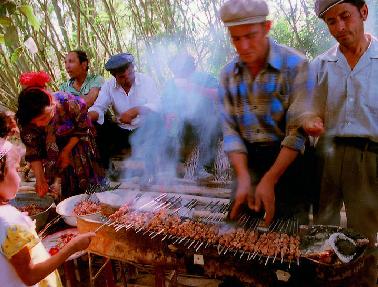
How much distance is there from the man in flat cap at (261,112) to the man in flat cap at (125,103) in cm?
388

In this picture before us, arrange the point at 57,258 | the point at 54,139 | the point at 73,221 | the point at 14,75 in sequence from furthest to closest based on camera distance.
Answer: the point at 14,75
the point at 54,139
the point at 73,221
the point at 57,258

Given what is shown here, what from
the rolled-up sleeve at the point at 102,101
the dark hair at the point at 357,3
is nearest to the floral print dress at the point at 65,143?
the rolled-up sleeve at the point at 102,101

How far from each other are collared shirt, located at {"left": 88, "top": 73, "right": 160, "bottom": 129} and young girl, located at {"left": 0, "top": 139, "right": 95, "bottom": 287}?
4.84 meters

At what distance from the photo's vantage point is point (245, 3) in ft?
9.54

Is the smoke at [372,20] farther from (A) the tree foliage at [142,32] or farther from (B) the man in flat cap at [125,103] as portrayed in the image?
(B) the man in flat cap at [125,103]

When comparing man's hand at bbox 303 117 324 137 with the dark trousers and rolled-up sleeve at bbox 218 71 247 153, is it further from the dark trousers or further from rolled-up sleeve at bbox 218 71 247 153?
the dark trousers

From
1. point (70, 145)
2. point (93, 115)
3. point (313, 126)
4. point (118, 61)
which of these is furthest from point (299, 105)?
point (93, 115)

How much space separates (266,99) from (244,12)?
0.82 m

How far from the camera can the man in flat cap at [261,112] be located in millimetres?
3008

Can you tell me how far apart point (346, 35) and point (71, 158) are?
14.0 feet

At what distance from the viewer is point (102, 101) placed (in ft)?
24.4

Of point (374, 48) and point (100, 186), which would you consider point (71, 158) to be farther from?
point (374, 48)

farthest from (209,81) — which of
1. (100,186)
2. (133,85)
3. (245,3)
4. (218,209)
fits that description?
(245,3)

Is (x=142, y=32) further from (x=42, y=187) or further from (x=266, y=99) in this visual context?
(x=266, y=99)
